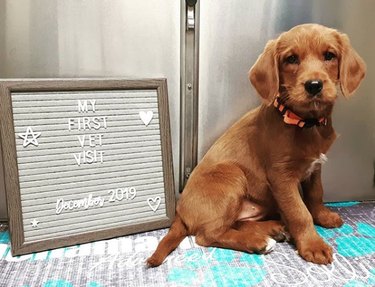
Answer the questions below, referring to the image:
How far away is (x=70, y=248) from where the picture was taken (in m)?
1.35

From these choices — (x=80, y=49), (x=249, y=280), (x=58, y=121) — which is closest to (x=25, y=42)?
(x=80, y=49)

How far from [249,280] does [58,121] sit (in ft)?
2.53

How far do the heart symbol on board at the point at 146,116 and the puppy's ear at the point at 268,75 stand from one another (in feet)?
1.29

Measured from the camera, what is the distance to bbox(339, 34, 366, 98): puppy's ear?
4.24 ft

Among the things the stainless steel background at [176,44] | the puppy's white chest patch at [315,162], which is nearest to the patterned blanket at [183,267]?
the puppy's white chest patch at [315,162]

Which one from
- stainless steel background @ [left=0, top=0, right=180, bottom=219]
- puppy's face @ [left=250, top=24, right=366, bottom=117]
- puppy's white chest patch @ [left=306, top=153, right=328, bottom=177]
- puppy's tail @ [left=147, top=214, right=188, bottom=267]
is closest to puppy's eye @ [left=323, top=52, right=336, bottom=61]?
puppy's face @ [left=250, top=24, right=366, bottom=117]

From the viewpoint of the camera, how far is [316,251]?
127 centimetres

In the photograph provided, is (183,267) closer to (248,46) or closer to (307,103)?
(307,103)

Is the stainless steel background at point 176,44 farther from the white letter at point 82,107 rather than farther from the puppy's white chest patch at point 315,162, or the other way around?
the puppy's white chest patch at point 315,162

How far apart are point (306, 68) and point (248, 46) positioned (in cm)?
40

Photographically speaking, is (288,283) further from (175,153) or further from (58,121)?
(58,121)

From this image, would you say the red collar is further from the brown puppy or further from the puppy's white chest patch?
the puppy's white chest patch

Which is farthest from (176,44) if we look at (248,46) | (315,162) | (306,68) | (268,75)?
(315,162)

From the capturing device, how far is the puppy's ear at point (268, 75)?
1289 millimetres
